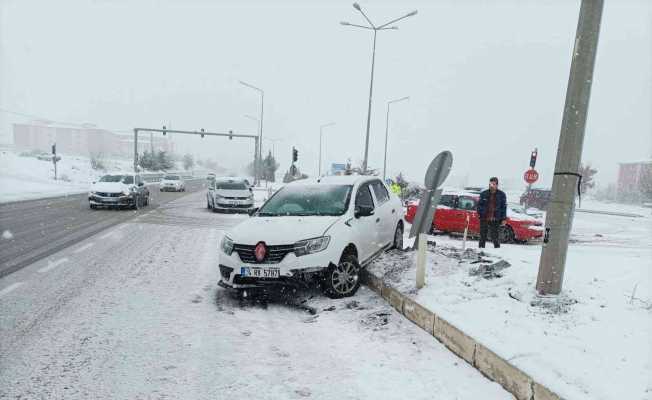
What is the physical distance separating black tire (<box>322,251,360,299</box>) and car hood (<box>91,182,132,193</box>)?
13881mm

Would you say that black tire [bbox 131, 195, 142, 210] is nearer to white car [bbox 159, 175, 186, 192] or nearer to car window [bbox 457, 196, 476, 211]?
car window [bbox 457, 196, 476, 211]

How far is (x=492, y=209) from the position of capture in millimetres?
8992

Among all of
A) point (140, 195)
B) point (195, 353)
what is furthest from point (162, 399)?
point (140, 195)

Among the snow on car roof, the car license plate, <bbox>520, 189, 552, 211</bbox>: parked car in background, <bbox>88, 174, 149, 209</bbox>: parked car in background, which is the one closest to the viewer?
the car license plate

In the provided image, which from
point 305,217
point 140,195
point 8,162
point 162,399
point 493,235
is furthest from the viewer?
point 8,162

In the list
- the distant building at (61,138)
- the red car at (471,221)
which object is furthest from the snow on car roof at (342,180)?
the distant building at (61,138)

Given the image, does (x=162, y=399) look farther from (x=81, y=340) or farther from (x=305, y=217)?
(x=305, y=217)

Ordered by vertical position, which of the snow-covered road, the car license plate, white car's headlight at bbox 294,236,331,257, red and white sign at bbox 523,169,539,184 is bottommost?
the snow-covered road

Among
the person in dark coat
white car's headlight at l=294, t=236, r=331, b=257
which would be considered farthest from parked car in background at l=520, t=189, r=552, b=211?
white car's headlight at l=294, t=236, r=331, b=257

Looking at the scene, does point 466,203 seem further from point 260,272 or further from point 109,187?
point 109,187

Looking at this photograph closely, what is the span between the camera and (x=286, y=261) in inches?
208

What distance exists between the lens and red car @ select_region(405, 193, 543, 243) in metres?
12.1

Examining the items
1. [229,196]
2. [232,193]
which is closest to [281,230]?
[229,196]

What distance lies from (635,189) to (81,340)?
72.6 m
